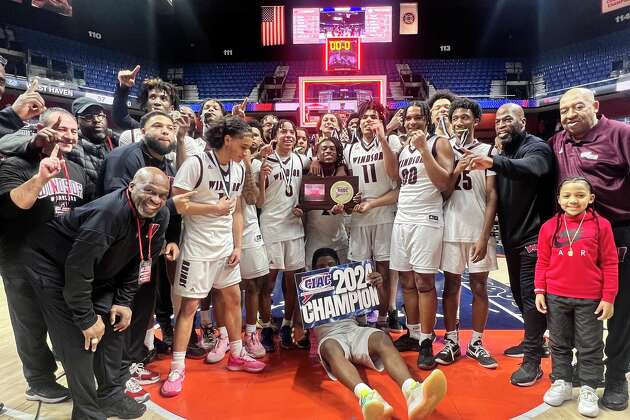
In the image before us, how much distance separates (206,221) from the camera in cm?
309

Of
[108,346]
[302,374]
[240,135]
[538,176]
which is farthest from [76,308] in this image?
[538,176]

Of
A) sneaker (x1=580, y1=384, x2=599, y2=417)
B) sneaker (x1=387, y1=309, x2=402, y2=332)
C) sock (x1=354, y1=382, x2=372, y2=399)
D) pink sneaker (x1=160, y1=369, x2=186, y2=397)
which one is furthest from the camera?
sneaker (x1=387, y1=309, x2=402, y2=332)

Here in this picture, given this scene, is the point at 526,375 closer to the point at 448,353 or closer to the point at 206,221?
the point at 448,353

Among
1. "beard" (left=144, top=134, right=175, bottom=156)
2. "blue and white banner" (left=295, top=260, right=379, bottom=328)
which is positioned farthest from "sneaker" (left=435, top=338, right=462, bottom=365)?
"beard" (left=144, top=134, right=175, bottom=156)

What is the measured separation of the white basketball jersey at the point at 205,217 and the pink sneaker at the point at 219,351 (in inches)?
36.7

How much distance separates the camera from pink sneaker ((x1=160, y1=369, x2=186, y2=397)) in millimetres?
2920

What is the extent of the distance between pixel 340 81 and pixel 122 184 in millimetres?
12879

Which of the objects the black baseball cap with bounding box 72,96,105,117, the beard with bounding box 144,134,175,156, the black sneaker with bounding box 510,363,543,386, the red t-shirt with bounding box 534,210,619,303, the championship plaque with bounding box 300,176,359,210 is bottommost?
the black sneaker with bounding box 510,363,543,386

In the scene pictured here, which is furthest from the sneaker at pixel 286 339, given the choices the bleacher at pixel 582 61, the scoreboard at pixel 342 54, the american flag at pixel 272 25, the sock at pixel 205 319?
the bleacher at pixel 582 61

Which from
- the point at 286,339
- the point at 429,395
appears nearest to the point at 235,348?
the point at 286,339

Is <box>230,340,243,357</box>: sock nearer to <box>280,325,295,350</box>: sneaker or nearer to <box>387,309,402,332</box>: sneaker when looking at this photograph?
<box>280,325,295,350</box>: sneaker

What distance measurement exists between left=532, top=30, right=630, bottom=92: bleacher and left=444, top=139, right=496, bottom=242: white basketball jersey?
50.7 ft

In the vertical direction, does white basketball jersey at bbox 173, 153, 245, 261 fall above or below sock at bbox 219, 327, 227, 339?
above

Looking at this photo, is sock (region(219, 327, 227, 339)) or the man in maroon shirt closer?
the man in maroon shirt
